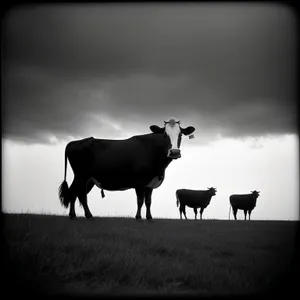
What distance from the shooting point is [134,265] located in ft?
14.5

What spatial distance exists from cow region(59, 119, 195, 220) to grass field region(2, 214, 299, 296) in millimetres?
2957

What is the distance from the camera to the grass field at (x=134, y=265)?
382 cm

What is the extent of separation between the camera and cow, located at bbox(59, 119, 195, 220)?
8.87 metres

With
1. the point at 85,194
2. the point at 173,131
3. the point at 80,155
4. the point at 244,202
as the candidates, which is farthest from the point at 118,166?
the point at 244,202

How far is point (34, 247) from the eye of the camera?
445 centimetres

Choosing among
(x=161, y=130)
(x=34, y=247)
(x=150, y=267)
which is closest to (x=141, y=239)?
(x=150, y=267)

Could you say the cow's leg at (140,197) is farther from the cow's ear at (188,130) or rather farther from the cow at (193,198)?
the cow at (193,198)

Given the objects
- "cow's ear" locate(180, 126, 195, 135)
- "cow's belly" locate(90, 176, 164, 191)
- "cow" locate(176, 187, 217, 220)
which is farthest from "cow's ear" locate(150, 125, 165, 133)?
"cow" locate(176, 187, 217, 220)

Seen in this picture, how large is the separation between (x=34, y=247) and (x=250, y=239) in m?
4.10

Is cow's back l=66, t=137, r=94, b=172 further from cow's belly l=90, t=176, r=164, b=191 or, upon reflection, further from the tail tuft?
the tail tuft

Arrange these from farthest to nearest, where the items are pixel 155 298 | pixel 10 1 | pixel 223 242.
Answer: pixel 223 242
pixel 10 1
pixel 155 298

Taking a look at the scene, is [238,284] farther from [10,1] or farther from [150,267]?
[10,1]

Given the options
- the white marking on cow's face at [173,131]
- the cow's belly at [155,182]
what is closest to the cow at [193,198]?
the cow's belly at [155,182]

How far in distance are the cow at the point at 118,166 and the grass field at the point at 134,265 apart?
2957 mm
